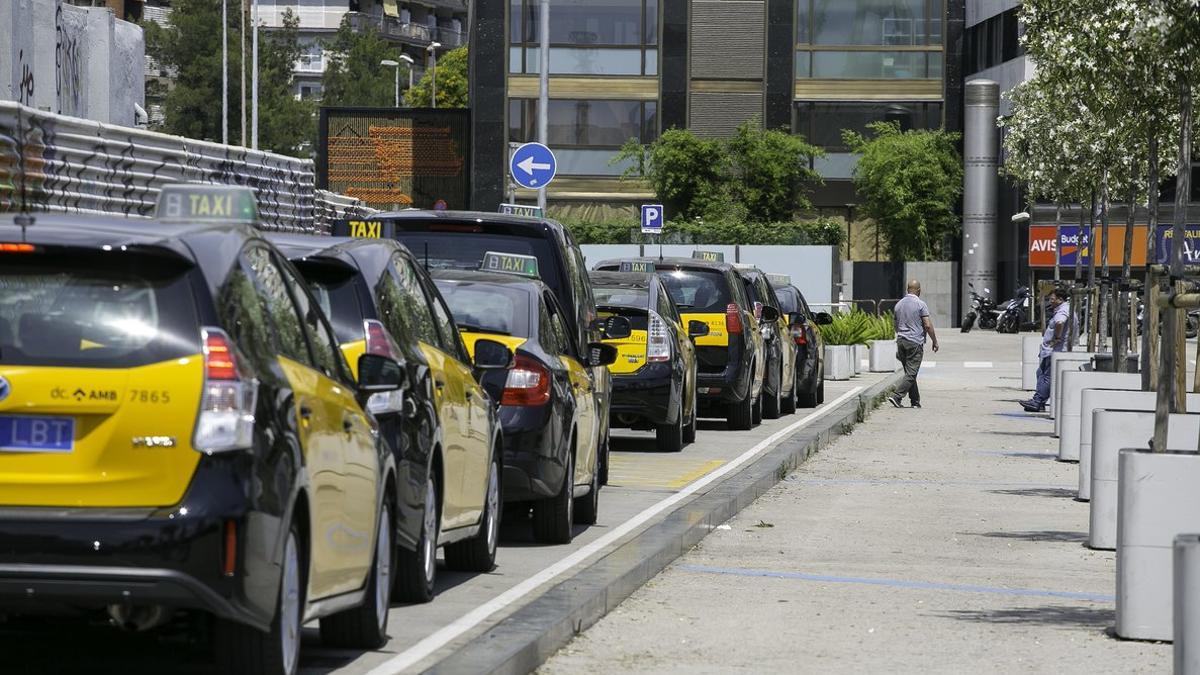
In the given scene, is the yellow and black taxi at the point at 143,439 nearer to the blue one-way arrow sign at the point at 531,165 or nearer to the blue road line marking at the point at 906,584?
the blue road line marking at the point at 906,584

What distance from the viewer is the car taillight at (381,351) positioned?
9.17 metres

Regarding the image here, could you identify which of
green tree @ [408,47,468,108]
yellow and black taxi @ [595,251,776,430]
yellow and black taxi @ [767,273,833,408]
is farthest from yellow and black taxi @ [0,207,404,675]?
green tree @ [408,47,468,108]

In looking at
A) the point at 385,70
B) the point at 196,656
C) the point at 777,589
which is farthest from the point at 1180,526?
the point at 385,70

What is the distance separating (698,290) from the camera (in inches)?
1000

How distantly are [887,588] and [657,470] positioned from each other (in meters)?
7.22

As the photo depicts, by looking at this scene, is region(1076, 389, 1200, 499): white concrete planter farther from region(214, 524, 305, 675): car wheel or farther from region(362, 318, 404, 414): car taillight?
region(214, 524, 305, 675): car wheel

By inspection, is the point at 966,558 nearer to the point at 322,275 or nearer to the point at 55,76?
the point at 322,275

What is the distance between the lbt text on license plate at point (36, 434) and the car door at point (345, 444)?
1024mm

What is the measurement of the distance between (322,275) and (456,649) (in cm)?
211

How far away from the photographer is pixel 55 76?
22.9m

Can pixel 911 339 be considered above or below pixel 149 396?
below

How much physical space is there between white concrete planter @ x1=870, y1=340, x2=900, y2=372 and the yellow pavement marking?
24.5 m

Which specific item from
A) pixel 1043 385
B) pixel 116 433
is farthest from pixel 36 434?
pixel 1043 385

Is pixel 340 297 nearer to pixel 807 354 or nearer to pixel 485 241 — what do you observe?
A: pixel 485 241
